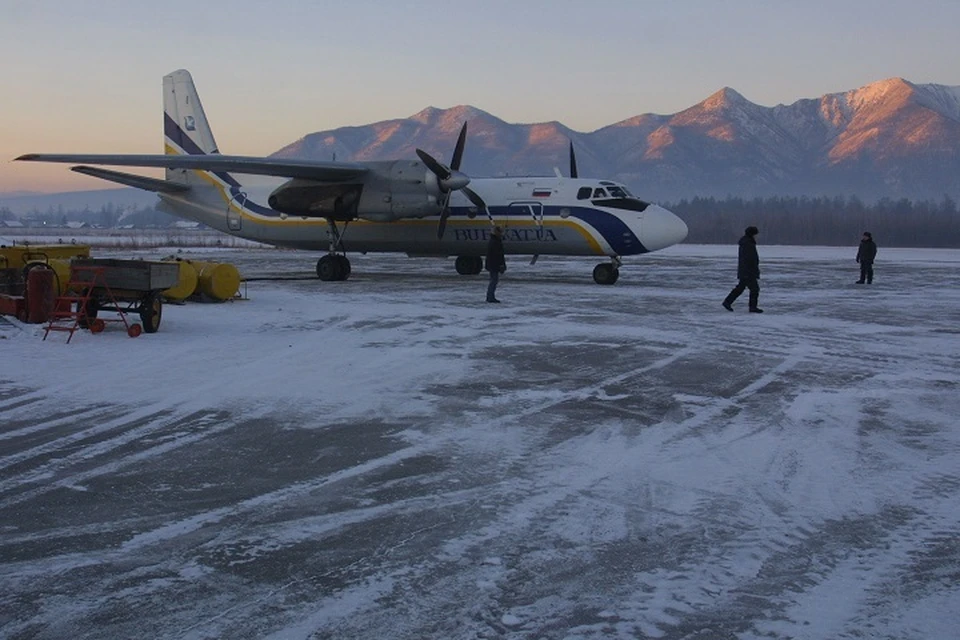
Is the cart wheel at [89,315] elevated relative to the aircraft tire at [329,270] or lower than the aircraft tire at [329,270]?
lower

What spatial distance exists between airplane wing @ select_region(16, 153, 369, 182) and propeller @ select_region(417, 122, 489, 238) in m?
2.08

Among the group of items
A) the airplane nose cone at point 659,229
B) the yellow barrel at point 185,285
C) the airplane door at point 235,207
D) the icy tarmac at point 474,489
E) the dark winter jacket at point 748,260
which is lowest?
the icy tarmac at point 474,489

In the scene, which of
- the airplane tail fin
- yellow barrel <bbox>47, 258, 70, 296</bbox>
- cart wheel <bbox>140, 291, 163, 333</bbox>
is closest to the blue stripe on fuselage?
the airplane tail fin

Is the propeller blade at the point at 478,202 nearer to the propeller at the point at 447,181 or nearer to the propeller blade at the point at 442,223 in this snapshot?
the propeller at the point at 447,181

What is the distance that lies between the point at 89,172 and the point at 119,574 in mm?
23358

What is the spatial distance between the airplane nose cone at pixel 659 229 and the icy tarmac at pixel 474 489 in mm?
10723

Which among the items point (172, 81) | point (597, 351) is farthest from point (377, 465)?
point (172, 81)

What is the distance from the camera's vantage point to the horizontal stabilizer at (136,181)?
25.2m

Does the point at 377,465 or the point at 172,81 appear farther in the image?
the point at 172,81

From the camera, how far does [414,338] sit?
44.8ft

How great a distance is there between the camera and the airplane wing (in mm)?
22344

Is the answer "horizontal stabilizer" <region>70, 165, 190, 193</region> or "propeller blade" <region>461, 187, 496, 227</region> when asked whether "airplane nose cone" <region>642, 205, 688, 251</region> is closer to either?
"propeller blade" <region>461, 187, 496, 227</region>

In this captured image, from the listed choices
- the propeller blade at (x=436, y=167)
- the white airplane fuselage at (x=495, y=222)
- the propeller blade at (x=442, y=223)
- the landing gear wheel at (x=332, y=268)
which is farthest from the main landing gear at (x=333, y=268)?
the propeller blade at (x=436, y=167)

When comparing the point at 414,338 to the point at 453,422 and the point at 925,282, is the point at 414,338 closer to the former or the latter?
the point at 453,422
